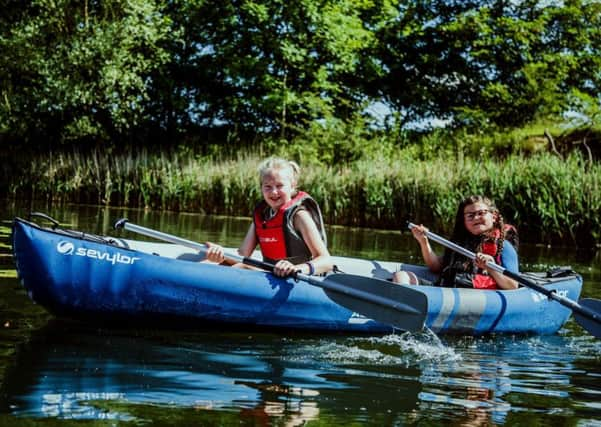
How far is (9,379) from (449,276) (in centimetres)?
332

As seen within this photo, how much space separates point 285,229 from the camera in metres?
5.28

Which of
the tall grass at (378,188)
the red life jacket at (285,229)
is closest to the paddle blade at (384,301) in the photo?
the red life jacket at (285,229)

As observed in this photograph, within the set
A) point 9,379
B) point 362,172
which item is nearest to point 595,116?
point 362,172

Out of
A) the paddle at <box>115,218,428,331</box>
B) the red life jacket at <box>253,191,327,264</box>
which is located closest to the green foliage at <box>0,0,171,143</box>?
the red life jacket at <box>253,191,327,264</box>

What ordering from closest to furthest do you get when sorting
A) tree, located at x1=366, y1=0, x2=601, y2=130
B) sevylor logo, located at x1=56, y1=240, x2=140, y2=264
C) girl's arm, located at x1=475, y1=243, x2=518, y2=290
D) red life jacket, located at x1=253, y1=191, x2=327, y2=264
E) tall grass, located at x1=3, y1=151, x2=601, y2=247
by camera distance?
sevylor logo, located at x1=56, y1=240, x2=140, y2=264 < red life jacket, located at x1=253, y1=191, x2=327, y2=264 < girl's arm, located at x1=475, y1=243, x2=518, y2=290 < tall grass, located at x1=3, y1=151, x2=601, y2=247 < tree, located at x1=366, y1=0, x2=601, y2=130

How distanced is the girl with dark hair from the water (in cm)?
45

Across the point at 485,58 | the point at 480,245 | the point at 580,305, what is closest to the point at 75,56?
the point at 485,58

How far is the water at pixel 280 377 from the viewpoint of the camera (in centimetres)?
321

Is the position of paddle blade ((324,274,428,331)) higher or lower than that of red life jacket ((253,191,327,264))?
lower

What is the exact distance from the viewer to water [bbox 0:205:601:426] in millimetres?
3209

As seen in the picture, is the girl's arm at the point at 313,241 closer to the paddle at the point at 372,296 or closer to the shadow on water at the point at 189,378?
the paddle at the point at 372,296

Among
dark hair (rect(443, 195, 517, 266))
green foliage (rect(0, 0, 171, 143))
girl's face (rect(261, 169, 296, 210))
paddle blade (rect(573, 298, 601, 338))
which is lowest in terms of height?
paddle blade (rect(573, 298, 601, 338))

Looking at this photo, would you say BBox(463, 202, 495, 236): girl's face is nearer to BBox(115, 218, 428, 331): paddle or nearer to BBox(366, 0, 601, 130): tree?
BBox(115, 218, 428, 331): paddle

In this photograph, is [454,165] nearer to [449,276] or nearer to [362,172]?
[362,172]
